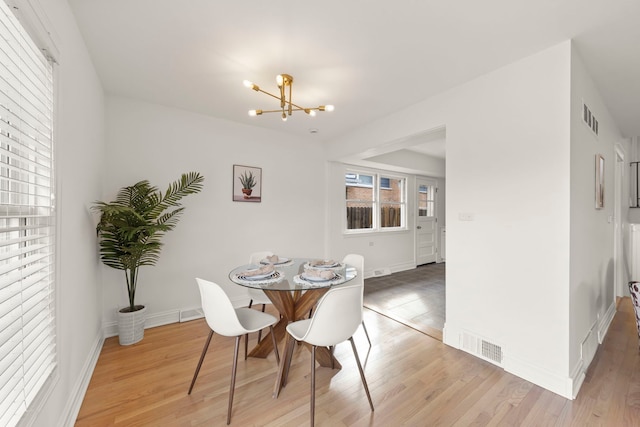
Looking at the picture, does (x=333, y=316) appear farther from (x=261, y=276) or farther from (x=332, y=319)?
(x=261, y=276)

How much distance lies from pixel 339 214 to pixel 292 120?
6.13 ft

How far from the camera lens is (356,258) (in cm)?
272

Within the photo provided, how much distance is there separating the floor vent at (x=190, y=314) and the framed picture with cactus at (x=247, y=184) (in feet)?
4.81

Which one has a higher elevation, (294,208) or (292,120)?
(292,120)

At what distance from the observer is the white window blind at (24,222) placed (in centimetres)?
95

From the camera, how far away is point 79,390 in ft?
5.75

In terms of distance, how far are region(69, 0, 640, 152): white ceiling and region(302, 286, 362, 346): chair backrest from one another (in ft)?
5.69

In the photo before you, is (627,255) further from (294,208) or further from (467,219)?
(294,208)

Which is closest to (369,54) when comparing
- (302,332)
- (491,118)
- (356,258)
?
(491,118)

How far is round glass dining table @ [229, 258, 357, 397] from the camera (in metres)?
1.87

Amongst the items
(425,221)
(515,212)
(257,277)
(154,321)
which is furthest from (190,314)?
(425,221)

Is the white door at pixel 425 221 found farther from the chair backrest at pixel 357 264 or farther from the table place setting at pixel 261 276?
the table place setting at pixel 261 276

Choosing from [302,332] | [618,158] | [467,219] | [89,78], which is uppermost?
[89,78]

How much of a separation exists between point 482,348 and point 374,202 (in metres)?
3.42
